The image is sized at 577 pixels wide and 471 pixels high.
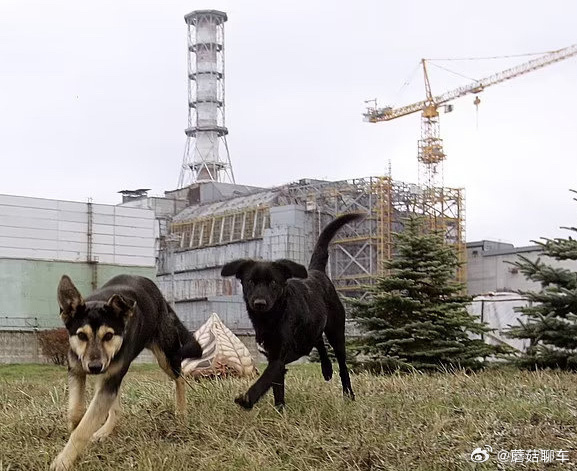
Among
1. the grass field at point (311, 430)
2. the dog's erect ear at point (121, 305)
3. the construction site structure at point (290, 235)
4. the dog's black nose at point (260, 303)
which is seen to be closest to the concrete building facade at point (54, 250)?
the construction site structure at point (290, 235)

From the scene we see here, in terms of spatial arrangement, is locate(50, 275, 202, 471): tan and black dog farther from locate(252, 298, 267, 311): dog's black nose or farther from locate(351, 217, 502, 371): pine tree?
locate(351, 217, 502, 371): pine tree

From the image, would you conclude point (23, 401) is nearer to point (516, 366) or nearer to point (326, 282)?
point (326, 282)

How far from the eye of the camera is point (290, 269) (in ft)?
27.0

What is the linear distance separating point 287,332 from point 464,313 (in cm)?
974

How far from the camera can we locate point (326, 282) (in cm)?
933

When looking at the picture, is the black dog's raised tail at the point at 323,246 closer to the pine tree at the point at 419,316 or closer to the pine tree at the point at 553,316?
the pine tree at the point at 553,316

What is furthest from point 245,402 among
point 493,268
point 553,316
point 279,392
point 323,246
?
point 493,268

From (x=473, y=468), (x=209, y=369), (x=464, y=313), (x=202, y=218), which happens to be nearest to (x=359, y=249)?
(x=202, y=218)

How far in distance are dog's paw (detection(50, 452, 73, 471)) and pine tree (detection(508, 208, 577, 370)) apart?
10.2 meters

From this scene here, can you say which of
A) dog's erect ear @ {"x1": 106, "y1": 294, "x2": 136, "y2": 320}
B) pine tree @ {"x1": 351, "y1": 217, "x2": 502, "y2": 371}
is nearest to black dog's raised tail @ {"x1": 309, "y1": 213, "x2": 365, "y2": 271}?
dog's erect ear @ {"x1": 106, "y1": 294, "x2": 136, "y2": 320}

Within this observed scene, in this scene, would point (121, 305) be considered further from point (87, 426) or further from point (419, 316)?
point (419, 316)

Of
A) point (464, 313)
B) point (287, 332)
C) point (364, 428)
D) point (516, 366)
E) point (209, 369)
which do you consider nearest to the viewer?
point (364, 428)

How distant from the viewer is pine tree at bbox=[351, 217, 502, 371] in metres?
16.8

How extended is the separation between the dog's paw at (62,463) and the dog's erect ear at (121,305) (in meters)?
1.01
